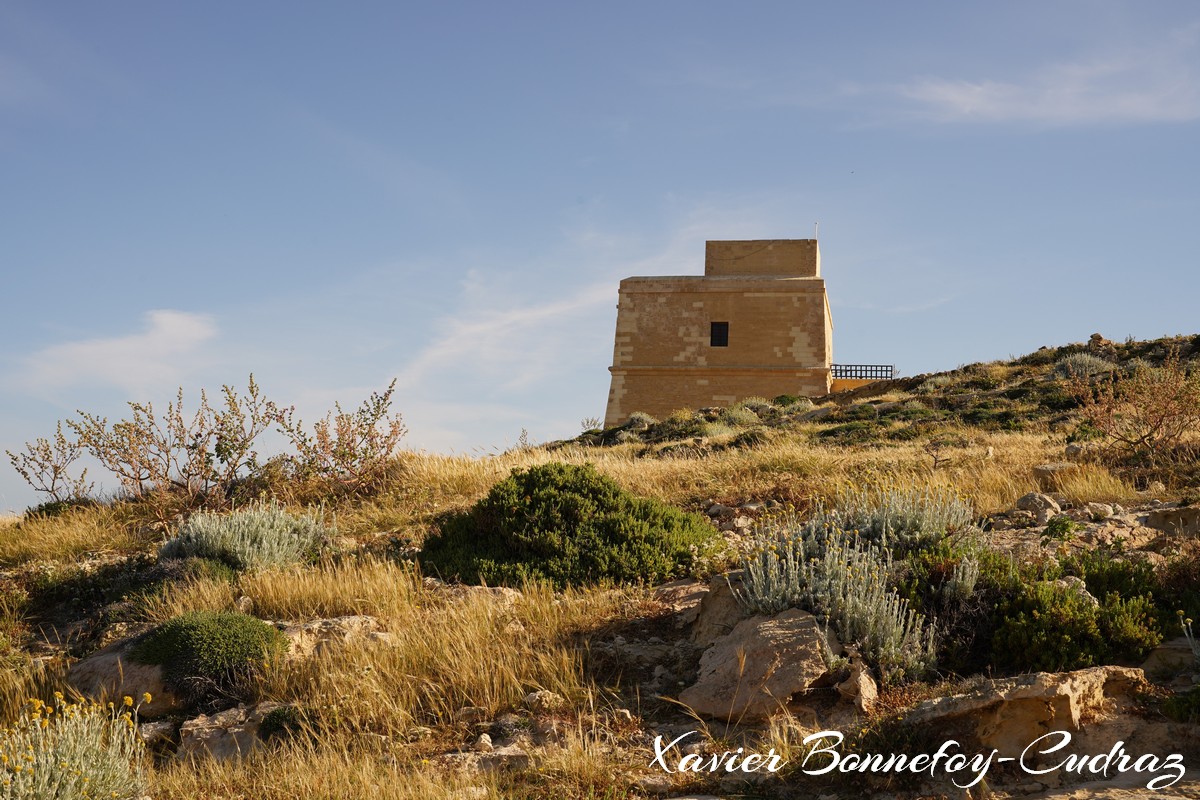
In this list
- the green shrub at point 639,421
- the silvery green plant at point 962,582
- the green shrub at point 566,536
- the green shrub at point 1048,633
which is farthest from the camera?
the green shrub at point 639,421

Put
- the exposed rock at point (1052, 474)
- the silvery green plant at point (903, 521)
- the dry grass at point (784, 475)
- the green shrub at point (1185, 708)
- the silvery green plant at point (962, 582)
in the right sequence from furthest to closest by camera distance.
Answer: the exposed rock at point (1052, 474), the dry grass at point (784, 475), the silvery green plant at point (903, 521), the silvery green plant at point (962, 582), the green shrub at point (1185, 708)

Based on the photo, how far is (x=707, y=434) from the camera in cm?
2009

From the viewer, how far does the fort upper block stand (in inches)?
1189

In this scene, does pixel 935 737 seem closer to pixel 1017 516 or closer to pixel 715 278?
pixel 1017 516

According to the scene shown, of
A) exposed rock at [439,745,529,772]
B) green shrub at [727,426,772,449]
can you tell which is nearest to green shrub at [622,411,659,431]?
green shrub at [727,426,772,449]

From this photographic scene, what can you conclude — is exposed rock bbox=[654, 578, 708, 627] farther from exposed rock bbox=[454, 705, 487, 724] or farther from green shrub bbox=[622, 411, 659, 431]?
green shrub bbox=[622, 411, 659, 431]

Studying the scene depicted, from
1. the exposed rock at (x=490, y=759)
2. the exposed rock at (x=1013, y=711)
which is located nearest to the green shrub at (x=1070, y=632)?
the exposed rock at (x=1013, y=711)

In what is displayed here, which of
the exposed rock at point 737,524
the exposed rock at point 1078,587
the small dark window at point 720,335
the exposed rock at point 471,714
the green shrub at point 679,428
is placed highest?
the small dark window at point 720,335

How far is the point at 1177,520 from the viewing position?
7.24 m

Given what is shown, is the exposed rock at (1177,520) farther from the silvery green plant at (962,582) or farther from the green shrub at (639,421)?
the green shrub at (639,421)

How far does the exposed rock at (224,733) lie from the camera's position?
527 cm

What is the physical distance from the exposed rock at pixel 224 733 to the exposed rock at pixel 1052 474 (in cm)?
747

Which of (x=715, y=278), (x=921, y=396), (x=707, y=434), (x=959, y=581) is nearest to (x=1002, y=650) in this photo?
(x=959, y=581)

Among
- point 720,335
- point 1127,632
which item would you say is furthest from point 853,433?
point 720,335
